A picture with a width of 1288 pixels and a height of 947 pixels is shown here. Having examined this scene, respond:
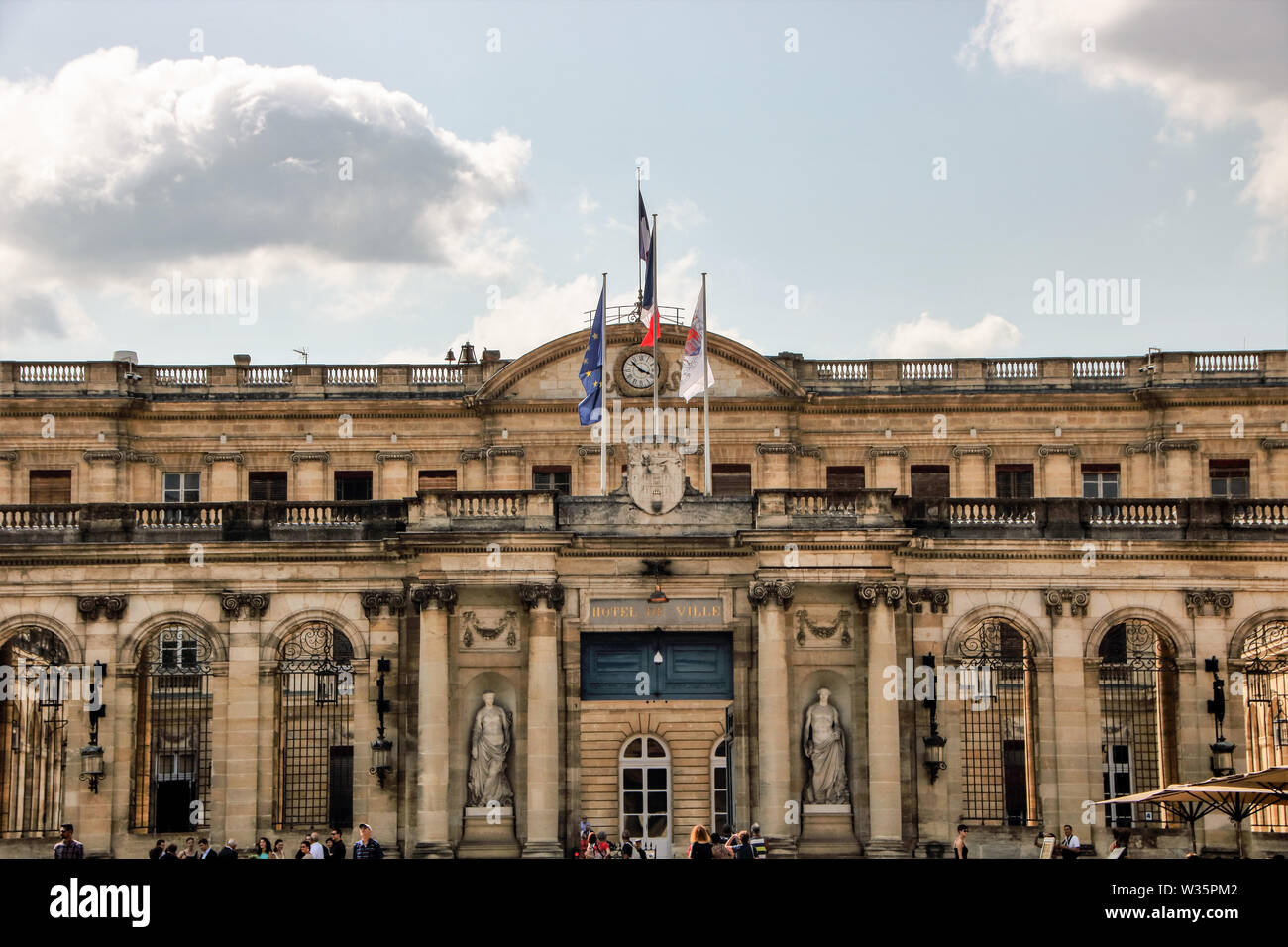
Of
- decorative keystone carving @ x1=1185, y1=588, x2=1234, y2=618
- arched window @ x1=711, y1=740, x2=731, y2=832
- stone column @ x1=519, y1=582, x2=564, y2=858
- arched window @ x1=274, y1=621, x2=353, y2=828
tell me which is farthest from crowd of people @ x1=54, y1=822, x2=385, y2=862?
decorative keystone carving @ x1=1185, y1=588, x2=1234, y2=618

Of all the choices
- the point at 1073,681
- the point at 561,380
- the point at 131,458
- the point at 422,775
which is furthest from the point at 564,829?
the point at 131,458

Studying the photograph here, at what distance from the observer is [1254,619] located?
129 feet

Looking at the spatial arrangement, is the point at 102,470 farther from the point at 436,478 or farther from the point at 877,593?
the point at 877,593

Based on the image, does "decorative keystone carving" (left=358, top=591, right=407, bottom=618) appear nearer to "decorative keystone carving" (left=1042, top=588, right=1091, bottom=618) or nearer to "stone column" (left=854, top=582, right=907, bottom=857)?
"stone column" (left=854, top=582, right=907, bottom=857)

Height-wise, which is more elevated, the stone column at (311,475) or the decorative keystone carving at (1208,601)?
the stone column at (311,475)

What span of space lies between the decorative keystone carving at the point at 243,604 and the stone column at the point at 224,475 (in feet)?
50.8

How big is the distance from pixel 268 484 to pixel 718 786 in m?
20.8

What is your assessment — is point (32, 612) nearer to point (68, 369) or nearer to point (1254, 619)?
point (68, 369)

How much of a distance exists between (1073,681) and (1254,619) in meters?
4.27

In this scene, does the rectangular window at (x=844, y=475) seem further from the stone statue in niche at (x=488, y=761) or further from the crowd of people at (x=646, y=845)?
the stone statue in niche at (x=488, y=761)

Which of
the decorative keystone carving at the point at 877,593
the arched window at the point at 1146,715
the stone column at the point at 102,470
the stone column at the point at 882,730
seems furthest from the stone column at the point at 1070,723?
the stone column at the point at 102,470

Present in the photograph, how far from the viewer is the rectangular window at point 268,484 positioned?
2158 inches

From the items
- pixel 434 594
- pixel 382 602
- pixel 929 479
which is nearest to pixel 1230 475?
pixel 929 479

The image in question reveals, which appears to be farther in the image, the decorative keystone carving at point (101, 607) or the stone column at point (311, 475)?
the stone column at point (311, 475)
